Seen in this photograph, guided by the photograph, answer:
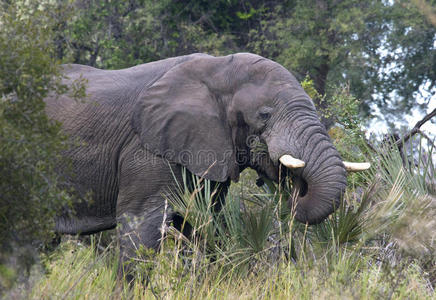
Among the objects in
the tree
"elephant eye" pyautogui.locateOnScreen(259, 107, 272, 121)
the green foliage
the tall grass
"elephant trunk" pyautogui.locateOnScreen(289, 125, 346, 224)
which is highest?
the green foliage

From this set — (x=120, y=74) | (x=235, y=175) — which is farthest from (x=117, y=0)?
(x=235, y=175)

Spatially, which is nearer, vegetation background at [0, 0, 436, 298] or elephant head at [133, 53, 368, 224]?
vegetation background at [0, 0, 436, 298]

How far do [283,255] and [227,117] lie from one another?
140 cm

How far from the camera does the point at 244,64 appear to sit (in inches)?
253

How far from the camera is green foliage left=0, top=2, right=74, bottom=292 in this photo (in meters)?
4.16

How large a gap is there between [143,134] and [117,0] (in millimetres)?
8898

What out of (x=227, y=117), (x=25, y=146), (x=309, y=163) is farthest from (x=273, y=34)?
(x=25, y=146)

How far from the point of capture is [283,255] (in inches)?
221

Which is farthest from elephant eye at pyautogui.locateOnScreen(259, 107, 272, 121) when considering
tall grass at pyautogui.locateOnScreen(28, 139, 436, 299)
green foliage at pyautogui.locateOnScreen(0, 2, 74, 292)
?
green foliage at pyautogui.locateOnScreen(0, 2, 74, 292)

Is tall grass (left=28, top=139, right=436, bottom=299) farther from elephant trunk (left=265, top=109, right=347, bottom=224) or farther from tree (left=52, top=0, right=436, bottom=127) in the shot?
tree (left=52, top=0, right=436, bottom=127)

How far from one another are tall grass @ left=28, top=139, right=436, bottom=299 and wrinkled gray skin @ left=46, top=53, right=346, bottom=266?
0.23m

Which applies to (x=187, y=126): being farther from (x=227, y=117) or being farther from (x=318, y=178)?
(x=318, y=178)

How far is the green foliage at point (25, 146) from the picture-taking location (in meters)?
4.16

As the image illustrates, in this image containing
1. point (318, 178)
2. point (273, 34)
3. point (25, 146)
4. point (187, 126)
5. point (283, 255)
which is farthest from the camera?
point (273, 34)
